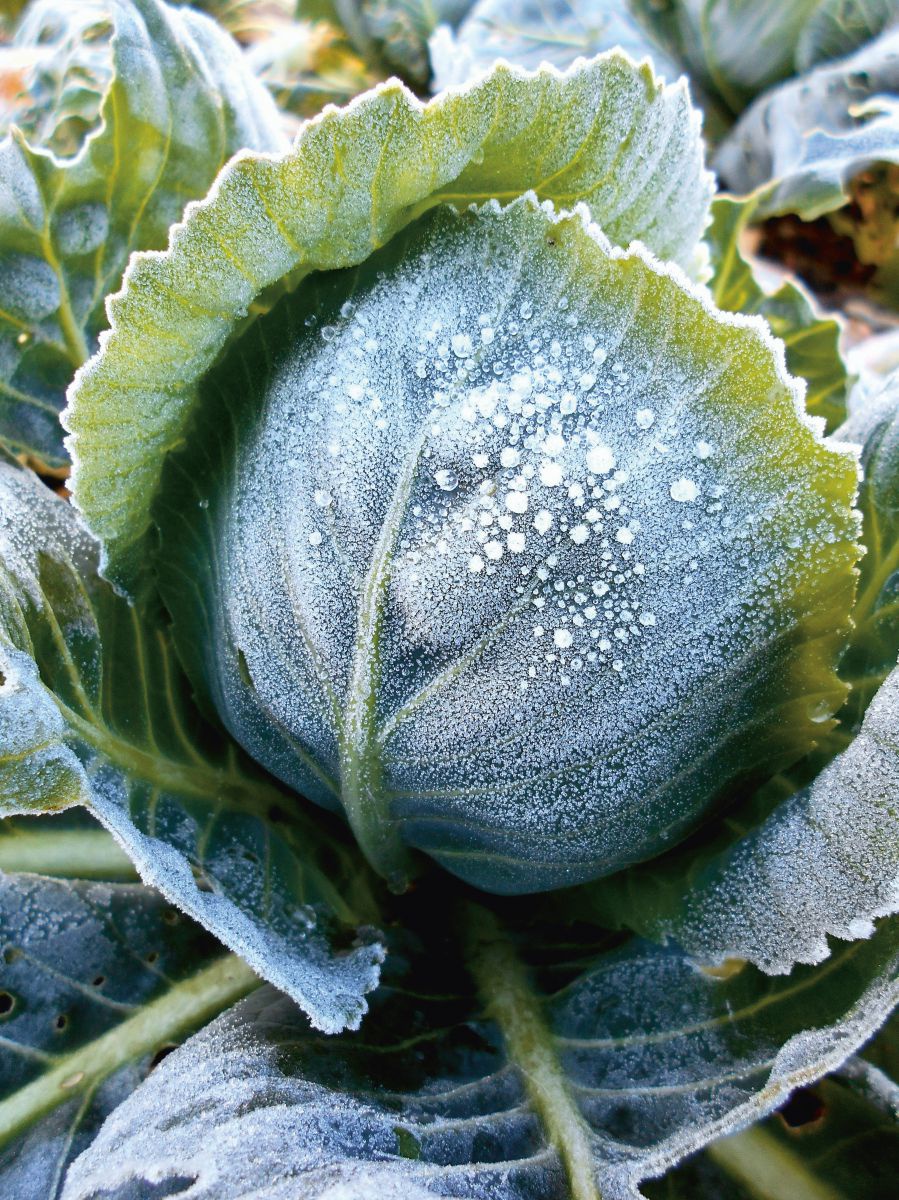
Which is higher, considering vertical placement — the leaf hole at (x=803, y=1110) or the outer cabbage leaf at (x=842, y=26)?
the outer cabbage leaf at (x=842, y=26)

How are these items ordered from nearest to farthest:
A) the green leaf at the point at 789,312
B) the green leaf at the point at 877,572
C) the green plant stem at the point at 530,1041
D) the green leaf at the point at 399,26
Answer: the green plant stem at the point at 530,1041, the green leaf at the point at 877,572, the green leaf at the point at 789,312, the green leaf at the point at 399,26

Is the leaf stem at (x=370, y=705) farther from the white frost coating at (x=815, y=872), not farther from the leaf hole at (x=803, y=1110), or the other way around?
the leaf hole at (x=803, y=1110)

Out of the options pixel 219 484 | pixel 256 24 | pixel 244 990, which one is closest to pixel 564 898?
pixel 244 990

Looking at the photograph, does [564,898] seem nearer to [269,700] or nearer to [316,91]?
[269,700]

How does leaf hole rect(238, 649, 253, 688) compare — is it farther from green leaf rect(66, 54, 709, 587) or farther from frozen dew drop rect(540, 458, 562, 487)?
frozen dew drop rect(540, 458, 562, 487)

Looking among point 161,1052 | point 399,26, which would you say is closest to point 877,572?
point 161,1052

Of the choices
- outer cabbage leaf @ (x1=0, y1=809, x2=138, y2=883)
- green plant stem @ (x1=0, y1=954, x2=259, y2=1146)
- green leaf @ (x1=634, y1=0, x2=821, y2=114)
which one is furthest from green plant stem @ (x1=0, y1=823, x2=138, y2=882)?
green leaf @ (x1=634, y1=0, x2=821, y2=114)

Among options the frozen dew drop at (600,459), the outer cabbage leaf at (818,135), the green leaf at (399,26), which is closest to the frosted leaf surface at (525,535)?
the frozen dew drop at (600,459)
